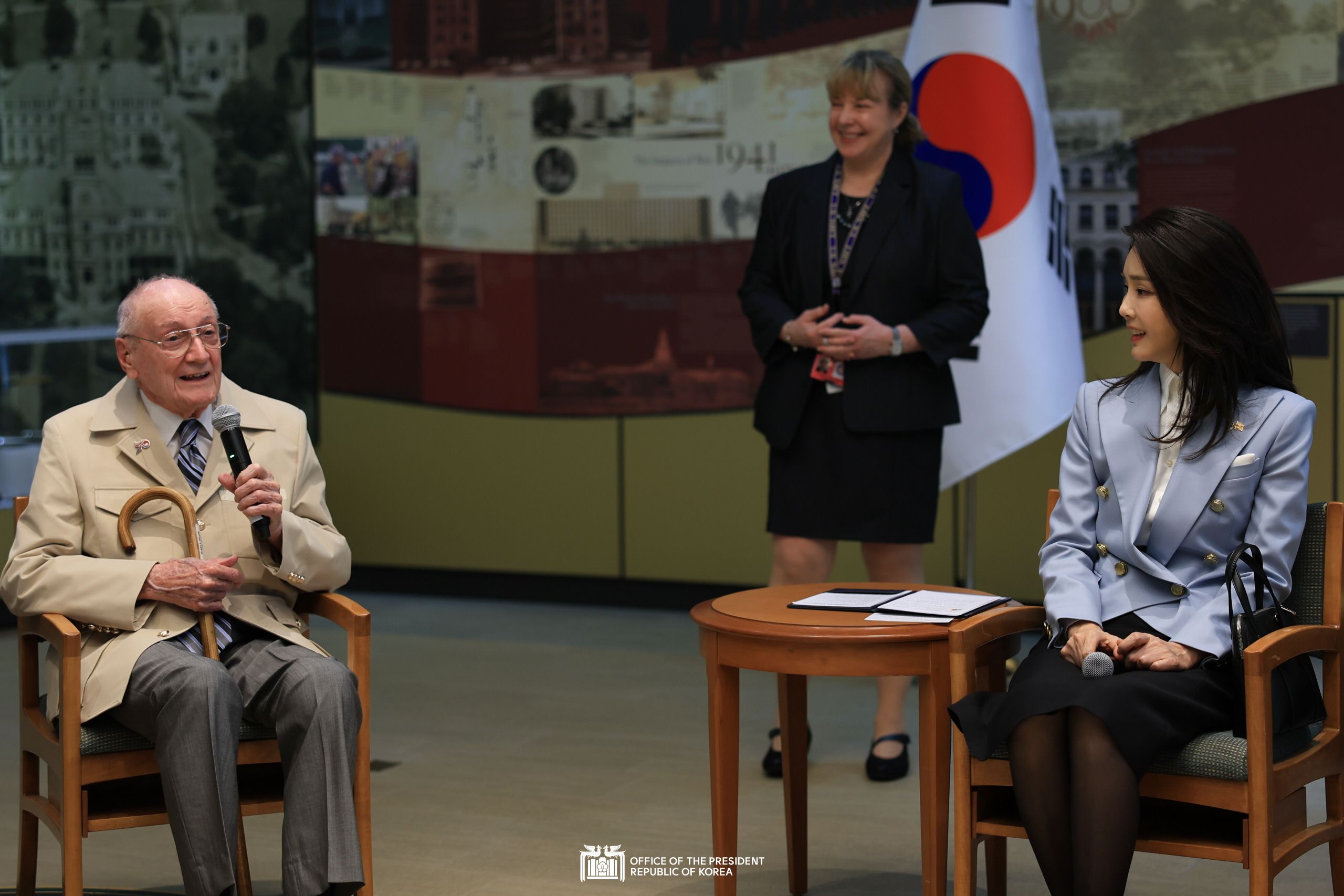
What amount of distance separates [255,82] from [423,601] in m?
2.47

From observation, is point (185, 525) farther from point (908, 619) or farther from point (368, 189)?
point (368, 189)

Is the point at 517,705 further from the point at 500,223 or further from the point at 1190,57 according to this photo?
the point at 1190,57

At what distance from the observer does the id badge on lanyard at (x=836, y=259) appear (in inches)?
171

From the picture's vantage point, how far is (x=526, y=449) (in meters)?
7.28

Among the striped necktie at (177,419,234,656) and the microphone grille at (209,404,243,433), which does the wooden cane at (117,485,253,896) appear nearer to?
the striped necktie at (177,419,234,656)

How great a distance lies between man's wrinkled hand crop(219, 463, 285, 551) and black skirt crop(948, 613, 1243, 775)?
127cm

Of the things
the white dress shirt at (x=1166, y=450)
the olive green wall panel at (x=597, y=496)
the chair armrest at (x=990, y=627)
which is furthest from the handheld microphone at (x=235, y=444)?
the olive green wall panel at (x=597, y=496)

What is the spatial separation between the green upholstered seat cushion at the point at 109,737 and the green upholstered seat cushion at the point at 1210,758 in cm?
161

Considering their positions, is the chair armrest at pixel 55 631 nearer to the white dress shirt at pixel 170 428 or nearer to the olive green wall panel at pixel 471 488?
the white dress shirt at pixel 170 428

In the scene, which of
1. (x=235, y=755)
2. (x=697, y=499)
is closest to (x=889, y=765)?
(x=235, y=755)

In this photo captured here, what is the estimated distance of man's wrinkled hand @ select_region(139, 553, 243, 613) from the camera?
3061 mm

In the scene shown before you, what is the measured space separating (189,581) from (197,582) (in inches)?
0.6

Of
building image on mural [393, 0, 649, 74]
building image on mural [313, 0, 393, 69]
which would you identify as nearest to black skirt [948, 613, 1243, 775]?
building image on mural [393, 0, 649, 74]

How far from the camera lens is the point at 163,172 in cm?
763
